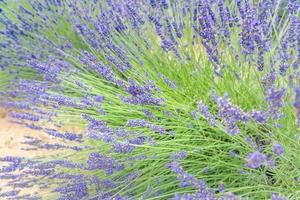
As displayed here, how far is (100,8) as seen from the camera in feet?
9.47

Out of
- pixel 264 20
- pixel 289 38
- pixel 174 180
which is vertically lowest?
pixel 174 180

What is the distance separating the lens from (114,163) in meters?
1.79

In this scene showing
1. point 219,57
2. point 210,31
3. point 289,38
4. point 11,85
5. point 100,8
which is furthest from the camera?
point 11,85

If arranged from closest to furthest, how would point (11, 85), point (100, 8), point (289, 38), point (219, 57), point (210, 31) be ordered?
1. point (289, 38)
2. point (210, 31)
3. point (219, 57)
4. point (100, 8)
5. point (11, 85)

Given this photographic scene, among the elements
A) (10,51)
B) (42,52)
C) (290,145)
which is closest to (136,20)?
(290,145)

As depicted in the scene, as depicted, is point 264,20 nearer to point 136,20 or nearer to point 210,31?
point 210,31

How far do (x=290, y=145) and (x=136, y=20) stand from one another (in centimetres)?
92

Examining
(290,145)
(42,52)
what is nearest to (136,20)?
(290,145)

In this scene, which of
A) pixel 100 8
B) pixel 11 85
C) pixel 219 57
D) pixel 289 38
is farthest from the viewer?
pixel 11 85

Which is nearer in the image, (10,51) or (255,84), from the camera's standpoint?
(255,84)

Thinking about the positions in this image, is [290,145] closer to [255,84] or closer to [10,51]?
[255,84]

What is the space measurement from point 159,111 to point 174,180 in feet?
1.16

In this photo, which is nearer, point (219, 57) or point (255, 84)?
point (219, 57)

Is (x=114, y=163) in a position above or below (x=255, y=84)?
below
